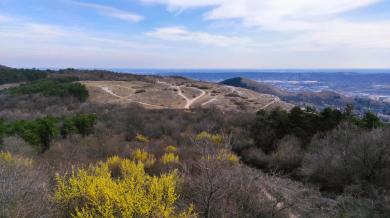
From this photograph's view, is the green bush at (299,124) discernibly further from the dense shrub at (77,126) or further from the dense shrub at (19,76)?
the dense shrub at (19,76)

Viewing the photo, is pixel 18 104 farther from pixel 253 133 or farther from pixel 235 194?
pixel 235 194

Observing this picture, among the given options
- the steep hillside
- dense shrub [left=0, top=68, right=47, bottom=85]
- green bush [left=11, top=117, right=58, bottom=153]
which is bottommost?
the steep hillside

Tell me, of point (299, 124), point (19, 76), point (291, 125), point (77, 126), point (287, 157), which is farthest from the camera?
point (19, 76)

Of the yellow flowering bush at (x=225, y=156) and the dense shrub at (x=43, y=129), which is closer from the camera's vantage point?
the yellow flowering bush at (x=225, y=156)

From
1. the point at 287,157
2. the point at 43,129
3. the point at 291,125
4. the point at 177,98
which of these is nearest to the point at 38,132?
the point at 43,129

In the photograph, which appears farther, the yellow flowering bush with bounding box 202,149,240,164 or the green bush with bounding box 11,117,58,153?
the green bush with bounding box 11,117,58,153

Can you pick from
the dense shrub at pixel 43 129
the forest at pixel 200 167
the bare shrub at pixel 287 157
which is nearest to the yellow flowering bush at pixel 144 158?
the forest at pixel 200 167

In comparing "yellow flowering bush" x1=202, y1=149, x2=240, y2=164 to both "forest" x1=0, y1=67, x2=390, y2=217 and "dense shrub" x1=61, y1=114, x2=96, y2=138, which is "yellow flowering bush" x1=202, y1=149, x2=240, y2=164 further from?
"dense shrub" x1=61, y1=114, x2=96, y2=138

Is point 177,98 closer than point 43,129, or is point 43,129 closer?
point 43,129

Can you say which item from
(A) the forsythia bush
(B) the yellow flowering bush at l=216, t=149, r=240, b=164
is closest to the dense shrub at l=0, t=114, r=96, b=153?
(B) the yellow flowering bush at l=216, t=149, r=240, b=164

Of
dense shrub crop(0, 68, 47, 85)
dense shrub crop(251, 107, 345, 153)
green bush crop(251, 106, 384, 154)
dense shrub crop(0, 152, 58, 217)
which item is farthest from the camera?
dense shrub crop(0, 68, 47, 85)

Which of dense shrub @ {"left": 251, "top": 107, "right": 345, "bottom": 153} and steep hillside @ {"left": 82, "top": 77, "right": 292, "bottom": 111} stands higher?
dense shrub @ {"left": 251, "top": 107, "right": 345, "bottom": 153}

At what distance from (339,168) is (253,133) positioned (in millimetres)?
9444

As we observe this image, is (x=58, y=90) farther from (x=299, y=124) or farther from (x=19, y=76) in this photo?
(x=299, y=124)
